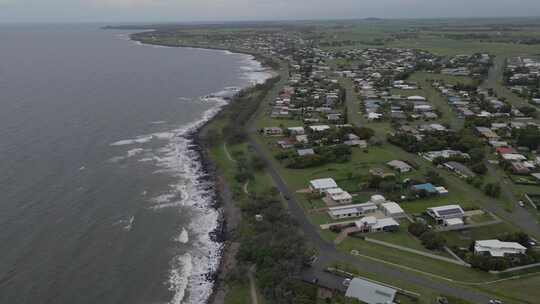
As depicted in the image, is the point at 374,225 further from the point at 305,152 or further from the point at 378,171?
the point at 305,152

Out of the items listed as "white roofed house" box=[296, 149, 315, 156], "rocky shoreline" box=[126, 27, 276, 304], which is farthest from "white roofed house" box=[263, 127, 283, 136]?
"white roofed house" box=[296, 149, 315, 156]


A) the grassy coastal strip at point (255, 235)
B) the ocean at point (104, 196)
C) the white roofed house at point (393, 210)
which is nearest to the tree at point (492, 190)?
the white roofed house at point (393, 210)

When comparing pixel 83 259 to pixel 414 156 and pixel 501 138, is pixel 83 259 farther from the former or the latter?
pixel 501 138

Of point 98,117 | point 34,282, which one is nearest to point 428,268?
point 34,282

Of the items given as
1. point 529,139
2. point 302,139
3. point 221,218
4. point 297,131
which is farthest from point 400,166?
point 221,218

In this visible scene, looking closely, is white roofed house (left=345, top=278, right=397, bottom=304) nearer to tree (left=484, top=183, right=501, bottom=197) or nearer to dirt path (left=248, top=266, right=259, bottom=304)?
dirt path (left=248, top=266, right=259, bottom=304)

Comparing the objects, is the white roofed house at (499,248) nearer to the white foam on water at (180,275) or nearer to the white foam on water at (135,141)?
the white foam on water at (180,275)

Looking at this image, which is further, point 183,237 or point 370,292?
point 183,237
